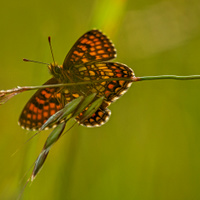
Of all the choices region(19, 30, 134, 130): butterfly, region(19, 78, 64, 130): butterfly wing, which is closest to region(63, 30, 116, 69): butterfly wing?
region(19, 30, 134, 130): butterfly

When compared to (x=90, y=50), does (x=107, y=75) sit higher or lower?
lower

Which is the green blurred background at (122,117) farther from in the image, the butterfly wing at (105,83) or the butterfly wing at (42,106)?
the butterfly wing at (105,83)

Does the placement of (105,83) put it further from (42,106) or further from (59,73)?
(42,106)

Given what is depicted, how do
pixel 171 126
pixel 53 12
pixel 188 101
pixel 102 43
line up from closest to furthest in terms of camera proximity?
pixel 102 43, pixel 188 101, pixel 171 126, pixel 53 12

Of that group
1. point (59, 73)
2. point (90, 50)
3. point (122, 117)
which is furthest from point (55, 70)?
point (122, 117)

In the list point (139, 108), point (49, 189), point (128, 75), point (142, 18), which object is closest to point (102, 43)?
point (128, 75)

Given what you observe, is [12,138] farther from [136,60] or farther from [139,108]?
[136,60]

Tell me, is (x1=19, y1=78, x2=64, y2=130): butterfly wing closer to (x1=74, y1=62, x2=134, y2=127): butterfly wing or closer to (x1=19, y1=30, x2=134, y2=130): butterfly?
(x1=19, y1=30, x2=134, y2=130): butterfly
